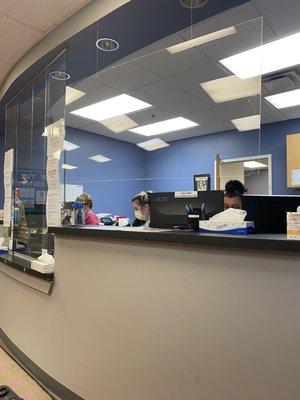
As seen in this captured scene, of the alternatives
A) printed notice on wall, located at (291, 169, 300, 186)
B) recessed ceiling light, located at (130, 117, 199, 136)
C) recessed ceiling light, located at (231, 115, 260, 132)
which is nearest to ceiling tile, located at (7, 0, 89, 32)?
recessed ceiling light, located at (130, 117, 199, 136)

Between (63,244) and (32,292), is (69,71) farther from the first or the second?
(32,292)

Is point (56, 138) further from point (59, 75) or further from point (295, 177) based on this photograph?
point (295, 177)

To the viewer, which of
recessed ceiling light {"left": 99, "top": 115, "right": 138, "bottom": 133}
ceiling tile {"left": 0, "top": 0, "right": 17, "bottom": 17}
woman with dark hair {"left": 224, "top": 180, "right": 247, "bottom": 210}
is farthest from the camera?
recessed ceiling light {"left": 99, "top": 115, "right": 138, "bottom": 133}

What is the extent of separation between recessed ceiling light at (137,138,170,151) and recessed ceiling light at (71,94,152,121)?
39cm

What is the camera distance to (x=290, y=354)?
112 cm

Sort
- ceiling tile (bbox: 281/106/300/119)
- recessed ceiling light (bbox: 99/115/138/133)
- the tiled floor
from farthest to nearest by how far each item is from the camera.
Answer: ceiling tile (bbox: 281/106/300/119) < recessed ceiling light (bbox: 99/115/138/133) < the tiled floor

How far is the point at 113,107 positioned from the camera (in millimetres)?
3506

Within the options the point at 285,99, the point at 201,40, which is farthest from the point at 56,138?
the point at 285,99

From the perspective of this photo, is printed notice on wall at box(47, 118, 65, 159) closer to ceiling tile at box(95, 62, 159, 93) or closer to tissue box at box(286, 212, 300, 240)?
ceiling tile at box(95, 62, 159, 93)

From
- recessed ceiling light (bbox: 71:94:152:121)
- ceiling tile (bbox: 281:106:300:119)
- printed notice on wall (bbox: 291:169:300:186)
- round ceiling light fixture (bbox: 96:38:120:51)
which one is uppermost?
ceiling tile (bbox: 281:106:300:119)

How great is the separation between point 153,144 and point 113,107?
2.57 feet

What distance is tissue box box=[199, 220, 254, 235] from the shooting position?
140cm

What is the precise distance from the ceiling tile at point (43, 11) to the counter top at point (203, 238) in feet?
5.99

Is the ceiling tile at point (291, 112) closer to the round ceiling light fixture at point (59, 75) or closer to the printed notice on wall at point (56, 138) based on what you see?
the round ceiling light fixture at point (59, 75)
